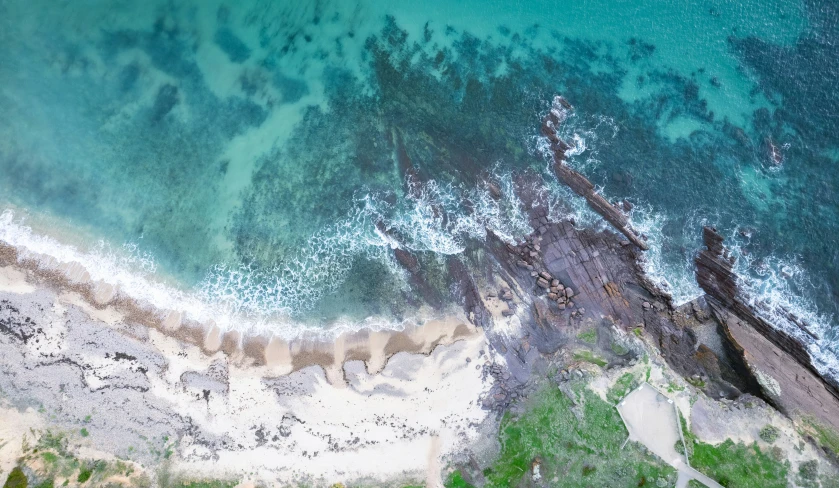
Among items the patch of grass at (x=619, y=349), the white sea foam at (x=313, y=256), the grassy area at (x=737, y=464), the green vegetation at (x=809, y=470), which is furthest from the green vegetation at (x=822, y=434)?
the white sea foam at (x=313, y=256)

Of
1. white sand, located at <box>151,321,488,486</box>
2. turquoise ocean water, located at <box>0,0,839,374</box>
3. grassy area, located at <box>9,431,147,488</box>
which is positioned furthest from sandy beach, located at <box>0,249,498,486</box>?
turquoise ocean water, located at <box>0,0,839,374</box>

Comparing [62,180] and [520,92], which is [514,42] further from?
[62,180]

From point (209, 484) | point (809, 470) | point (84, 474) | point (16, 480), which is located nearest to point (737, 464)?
point (809, 470)

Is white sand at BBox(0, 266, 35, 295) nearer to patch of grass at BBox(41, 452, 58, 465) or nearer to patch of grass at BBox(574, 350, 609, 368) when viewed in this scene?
patch of grass at BBox(41, 452, 58, 465)

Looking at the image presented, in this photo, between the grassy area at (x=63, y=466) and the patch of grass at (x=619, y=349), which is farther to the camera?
the patch of grass at (x=619, y=349)

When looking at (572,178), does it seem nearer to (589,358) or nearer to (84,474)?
(589,358)

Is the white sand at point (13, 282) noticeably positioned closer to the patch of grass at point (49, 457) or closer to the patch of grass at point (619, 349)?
the patch of grass at point (49, 457)

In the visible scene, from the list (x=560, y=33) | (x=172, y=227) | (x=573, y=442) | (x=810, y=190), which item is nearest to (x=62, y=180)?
(x=172, y=227)
